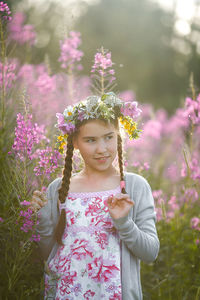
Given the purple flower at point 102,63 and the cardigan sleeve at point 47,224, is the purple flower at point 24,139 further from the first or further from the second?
the purple flower at point 102,63

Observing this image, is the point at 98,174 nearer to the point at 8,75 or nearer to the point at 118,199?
the point at 118,199

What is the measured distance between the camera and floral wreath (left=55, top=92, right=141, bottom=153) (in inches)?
101

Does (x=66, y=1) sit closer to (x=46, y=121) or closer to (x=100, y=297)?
(x=46, y=121)

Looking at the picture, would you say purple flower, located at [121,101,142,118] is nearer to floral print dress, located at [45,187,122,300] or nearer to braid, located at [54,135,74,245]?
braid, located at [54,135,74,245]

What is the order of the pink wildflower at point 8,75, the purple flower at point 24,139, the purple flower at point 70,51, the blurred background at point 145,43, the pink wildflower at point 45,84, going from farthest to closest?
the blurred background at point 145,43 < the pink wildflower at point 45,84 < the purple flower at point 70,51 < the pink wildflower at point 8,75 < the purple flower at point 24,139

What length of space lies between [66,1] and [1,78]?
784 cm

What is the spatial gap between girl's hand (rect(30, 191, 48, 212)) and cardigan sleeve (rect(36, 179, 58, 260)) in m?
0.15

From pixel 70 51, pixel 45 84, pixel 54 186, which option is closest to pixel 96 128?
pixel 54 186

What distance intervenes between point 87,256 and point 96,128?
88 centimetres

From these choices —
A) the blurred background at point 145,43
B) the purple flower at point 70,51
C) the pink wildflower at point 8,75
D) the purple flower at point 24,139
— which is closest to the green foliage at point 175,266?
the purple flower at point 24,139

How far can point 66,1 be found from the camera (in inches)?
396

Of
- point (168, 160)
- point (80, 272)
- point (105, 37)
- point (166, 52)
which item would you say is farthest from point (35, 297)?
point (166, 52)

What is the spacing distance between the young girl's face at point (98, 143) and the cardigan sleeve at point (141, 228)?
11.8 inches

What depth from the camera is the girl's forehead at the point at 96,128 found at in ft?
8.30
